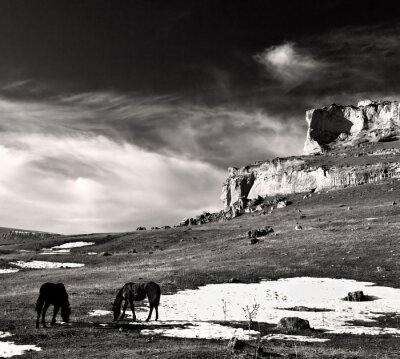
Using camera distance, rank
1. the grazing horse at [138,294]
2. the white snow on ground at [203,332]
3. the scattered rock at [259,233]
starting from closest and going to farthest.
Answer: the white snow on ground at [203,332] < the grazing horse at [138,294] < the scattered rock at [259,233]

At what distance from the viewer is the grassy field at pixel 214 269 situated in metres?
18.8

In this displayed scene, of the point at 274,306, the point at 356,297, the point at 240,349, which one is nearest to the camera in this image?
the point at 240,349

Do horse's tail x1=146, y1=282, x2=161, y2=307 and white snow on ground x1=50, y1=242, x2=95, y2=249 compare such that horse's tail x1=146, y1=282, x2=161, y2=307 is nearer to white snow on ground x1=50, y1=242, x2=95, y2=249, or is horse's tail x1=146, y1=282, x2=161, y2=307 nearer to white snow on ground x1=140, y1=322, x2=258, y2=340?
Result: white snow on ground x1=140, y1=322, x2=258, y2=340

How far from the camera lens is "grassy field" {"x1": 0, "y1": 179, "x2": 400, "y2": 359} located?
18844 mm

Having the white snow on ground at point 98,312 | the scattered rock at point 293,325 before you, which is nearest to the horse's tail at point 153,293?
the white snow on ground at point 98,312

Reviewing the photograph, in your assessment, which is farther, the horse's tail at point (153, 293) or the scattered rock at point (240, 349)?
the horse's tail at point (153, 293)

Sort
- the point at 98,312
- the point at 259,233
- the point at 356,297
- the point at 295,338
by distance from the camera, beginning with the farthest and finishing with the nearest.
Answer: the point at 259,233 → the point at 356,297 → the point at 98,312 → the point at 295,338

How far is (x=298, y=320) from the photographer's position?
24.4m

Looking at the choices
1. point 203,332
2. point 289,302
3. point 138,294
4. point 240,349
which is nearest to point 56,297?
point 138,294

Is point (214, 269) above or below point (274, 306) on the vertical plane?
above

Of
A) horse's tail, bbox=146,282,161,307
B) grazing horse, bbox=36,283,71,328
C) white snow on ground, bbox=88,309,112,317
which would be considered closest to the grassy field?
white snow on ground, bbox=88,309,112,317

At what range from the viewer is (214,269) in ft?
187

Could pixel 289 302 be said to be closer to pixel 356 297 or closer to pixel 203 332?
pixel 356 297

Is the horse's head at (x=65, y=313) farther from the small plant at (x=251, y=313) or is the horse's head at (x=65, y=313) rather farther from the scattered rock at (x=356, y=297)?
the scattered rock at (x=356, y=297)
